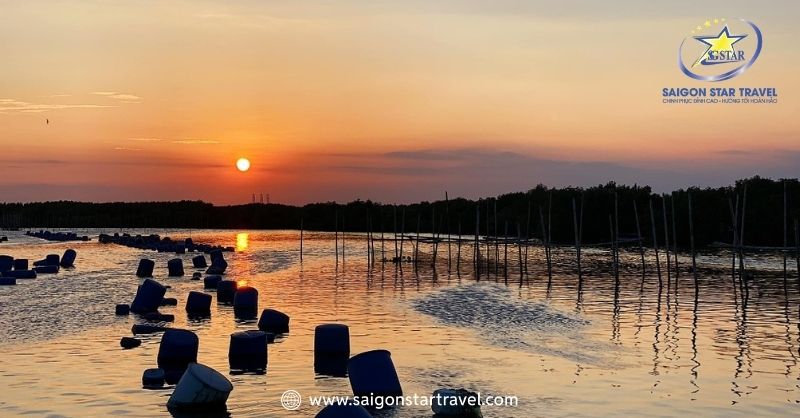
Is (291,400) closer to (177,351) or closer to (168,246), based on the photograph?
(177,351)

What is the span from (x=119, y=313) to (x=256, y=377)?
1276 cm

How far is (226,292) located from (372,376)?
19378mm

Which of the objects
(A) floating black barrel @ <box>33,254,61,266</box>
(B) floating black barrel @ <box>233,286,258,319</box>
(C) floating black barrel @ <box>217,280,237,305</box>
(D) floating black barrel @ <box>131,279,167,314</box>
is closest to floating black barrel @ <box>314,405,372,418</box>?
(B) floating black barrel @ <box>233,286,258,319</box>

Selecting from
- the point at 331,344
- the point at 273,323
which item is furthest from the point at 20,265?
the point at 331,344

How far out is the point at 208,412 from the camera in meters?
15.9

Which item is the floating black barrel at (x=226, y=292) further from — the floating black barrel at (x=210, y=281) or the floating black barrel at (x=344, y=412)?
the floating black barrel at (x=344, y=412)

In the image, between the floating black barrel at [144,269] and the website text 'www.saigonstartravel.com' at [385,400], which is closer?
the website text 'www.saigonstartravel.com' at [385,400]

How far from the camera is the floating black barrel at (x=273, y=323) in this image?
25781 millimetres

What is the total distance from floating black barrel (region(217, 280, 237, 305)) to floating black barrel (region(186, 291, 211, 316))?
136 inches

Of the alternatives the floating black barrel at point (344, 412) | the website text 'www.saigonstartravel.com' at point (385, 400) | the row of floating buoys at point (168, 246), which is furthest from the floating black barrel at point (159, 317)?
the row of floating buoys at point (168, 246)

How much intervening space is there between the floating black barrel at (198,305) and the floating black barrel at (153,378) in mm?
12358

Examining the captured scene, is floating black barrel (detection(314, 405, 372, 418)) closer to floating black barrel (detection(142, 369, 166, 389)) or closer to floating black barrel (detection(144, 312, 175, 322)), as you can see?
floating black barrel (detection(142, 369, 166, 389))

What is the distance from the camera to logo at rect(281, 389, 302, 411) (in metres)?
16.4

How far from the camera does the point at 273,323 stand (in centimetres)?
2594
